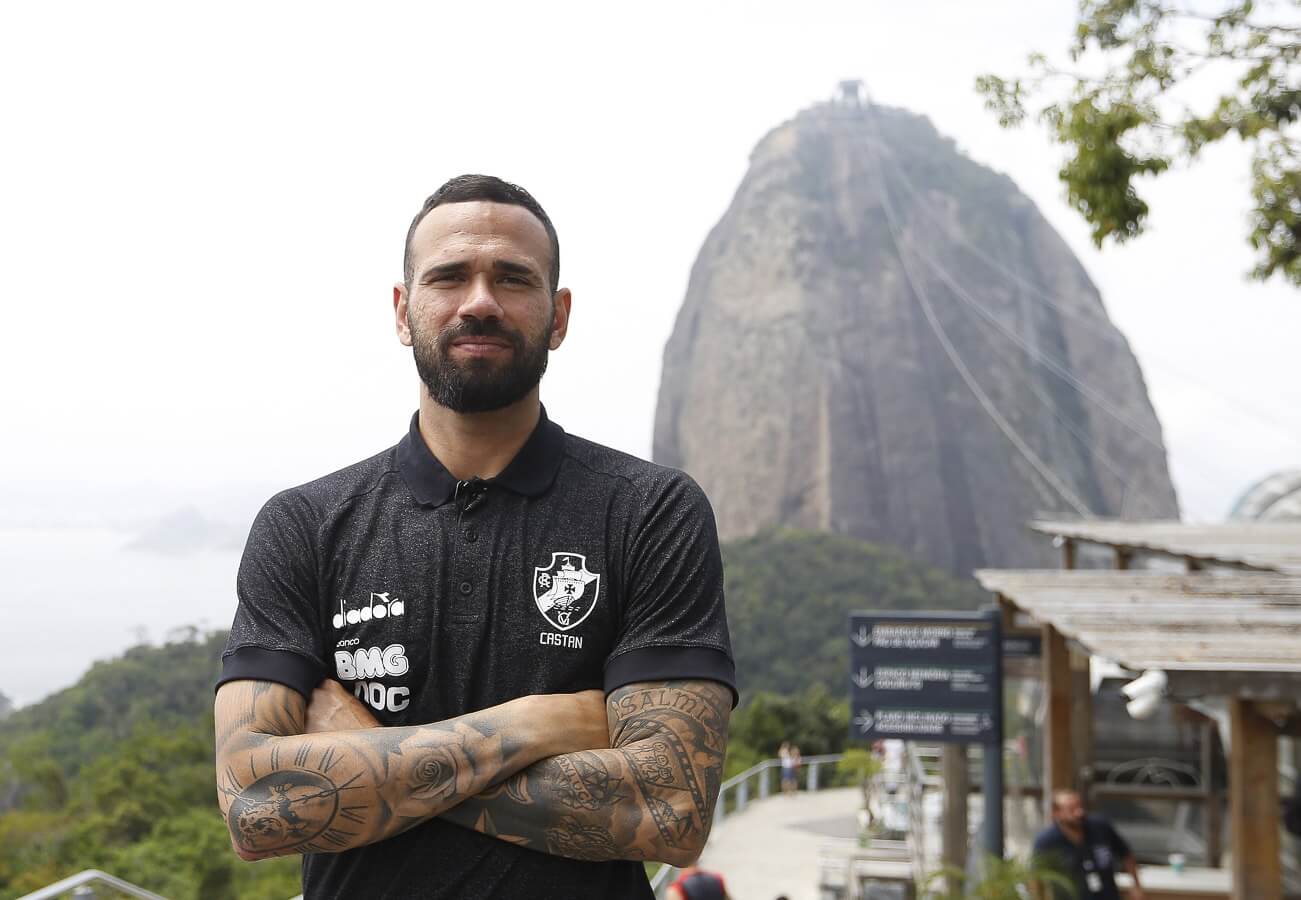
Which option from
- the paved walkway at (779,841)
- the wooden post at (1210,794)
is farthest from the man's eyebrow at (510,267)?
the paved walkway at (779,841)

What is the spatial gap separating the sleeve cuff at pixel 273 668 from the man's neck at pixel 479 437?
1.18 ft

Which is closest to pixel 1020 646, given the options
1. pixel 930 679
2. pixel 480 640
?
pixel 930 679

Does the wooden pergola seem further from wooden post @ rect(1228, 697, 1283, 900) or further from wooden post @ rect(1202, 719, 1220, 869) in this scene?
wooden post @ rect(1202, 719, 1220, 869)

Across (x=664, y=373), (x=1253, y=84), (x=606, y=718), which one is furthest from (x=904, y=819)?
(x=664, y=373)

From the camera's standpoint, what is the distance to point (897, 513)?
A: 59594 mm

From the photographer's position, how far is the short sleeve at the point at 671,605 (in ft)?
6.04

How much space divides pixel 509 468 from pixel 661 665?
1.27 ft

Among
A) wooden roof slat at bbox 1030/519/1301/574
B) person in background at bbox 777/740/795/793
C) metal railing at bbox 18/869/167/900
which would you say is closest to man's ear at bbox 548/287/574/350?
metal railing at bbox 18/869/167/900

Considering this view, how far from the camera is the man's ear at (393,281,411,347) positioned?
6.67 ft

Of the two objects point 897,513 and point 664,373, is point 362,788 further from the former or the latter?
point 664,373

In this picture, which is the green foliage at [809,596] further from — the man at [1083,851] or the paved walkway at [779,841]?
the man at [1083,851]

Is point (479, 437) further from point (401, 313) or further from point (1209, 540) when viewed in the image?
point (1209, 540)

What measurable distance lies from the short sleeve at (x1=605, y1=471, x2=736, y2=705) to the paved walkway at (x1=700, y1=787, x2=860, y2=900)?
1236cm

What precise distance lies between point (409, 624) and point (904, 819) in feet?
48.1
